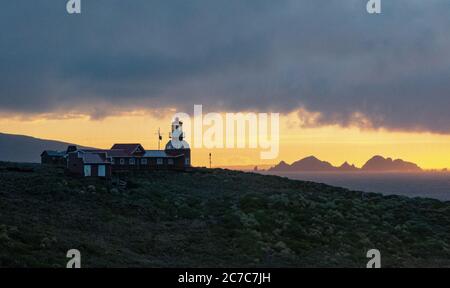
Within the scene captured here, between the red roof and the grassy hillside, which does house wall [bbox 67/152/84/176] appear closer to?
the grassy hillside

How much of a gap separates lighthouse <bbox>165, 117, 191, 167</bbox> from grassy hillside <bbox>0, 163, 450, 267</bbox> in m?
30.4

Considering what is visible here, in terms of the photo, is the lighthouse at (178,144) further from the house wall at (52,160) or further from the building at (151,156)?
the house wall at (52,160)

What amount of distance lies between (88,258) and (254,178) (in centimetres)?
6184

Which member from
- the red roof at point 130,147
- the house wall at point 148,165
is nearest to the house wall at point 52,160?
the red roof at point 130,147

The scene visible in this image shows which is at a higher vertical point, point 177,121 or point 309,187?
point 177,121

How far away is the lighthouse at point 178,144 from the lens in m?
88.1

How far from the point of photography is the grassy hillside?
26.4 metres

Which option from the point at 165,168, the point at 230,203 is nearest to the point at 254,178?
the point at 165,168

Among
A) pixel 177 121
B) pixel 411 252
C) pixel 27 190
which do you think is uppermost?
pixel 177 121

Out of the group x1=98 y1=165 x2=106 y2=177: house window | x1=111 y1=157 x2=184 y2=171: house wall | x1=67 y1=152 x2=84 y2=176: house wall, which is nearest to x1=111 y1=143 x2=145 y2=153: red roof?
x1=111 y1=157 x2=184 y2=171: house wall

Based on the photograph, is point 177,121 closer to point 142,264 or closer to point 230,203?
point 230,203

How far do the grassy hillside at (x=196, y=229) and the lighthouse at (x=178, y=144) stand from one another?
30357 millimetres

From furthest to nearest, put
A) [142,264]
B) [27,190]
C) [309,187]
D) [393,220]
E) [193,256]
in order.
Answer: [309,187], [393,220], [27,190], [193,256], [142,264]

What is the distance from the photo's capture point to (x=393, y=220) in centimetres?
4756
